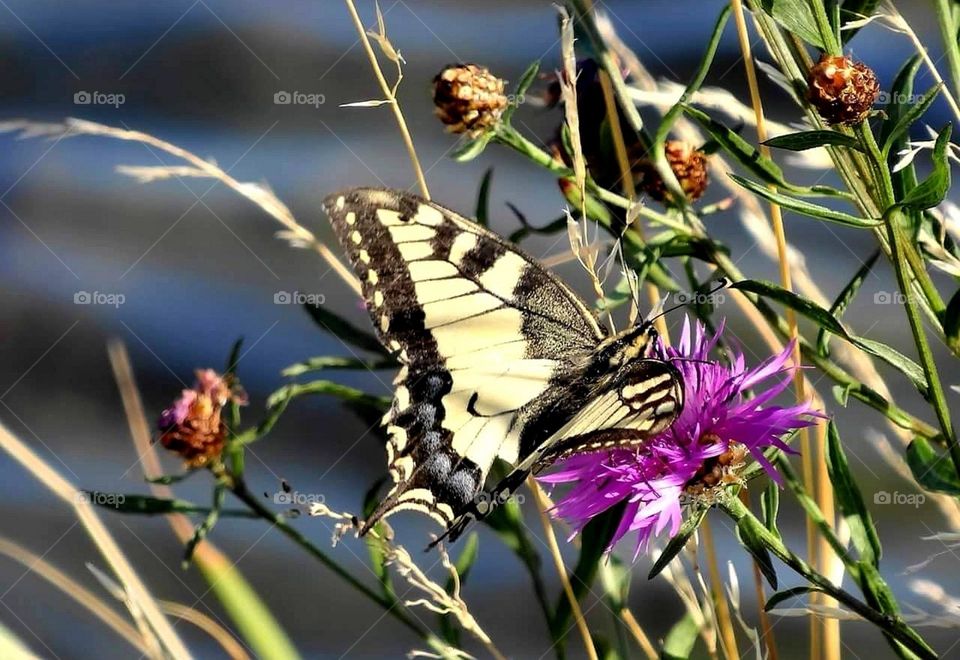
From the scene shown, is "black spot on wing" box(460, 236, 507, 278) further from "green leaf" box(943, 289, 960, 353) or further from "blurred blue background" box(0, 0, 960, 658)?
"blurred blue background" box(0, 0, 960, 658)

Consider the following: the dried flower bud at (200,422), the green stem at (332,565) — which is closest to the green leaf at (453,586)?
the green stem at (332,565)

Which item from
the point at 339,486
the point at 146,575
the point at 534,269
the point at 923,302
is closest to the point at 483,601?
→ the point at 339,486

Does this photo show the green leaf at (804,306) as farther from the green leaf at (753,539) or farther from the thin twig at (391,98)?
the thin twig at (391,98)

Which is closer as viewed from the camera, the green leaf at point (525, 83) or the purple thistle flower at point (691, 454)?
the purple thistle flower at point (691, 454)

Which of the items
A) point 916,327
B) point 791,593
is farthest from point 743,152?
point 791,593

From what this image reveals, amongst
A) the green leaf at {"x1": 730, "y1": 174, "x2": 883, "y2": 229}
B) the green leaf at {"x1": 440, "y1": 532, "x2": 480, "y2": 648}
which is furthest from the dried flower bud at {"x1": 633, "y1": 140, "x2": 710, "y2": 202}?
the green leaf at {"x1": 440, "y1": 532, "x2": 480, "y2": 648}

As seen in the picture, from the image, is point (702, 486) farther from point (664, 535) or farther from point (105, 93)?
point (105, 93)

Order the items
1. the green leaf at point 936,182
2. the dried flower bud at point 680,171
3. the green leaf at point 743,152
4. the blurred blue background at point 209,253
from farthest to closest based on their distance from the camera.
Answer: the blurred blue background at point 209,253 → the dried flower bud at point 680,171 → the green leaf at point 743,152 → the green leaf at point 936,182
